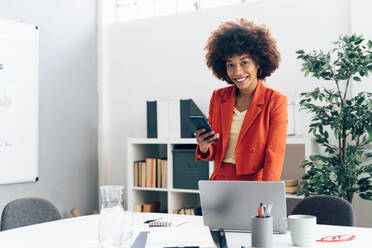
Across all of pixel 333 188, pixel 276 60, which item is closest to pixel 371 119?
pixel 333 188

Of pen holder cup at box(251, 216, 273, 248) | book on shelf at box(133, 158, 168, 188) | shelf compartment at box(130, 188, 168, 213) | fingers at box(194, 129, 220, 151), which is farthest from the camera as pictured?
shelf compartment at box(130, 188, 168, 213)

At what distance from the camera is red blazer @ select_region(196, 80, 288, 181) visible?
223cm

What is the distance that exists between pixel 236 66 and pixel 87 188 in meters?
2.73

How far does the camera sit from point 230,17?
416 centimetres

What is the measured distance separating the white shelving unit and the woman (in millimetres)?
1395

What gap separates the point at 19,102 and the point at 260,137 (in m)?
2.44

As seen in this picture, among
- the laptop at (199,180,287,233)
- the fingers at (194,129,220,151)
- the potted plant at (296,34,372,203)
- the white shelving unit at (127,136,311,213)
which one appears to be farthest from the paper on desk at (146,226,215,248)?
the white shelving unit at (127,136,311,213)

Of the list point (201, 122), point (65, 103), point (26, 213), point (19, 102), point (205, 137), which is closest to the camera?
point (201, 122)

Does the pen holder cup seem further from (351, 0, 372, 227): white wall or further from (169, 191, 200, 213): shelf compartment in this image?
(169, 191, 200, 213): shelf compartment

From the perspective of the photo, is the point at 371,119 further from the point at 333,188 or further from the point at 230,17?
the point at 230,17

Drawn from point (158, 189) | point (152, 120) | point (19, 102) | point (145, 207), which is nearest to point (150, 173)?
point (158, 189)

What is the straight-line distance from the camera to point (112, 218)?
133 cm

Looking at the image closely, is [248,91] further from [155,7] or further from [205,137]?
[155,7]

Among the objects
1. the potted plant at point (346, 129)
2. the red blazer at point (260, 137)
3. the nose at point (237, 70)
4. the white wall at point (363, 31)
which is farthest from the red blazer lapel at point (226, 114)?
the white wall at point (363, 31)
